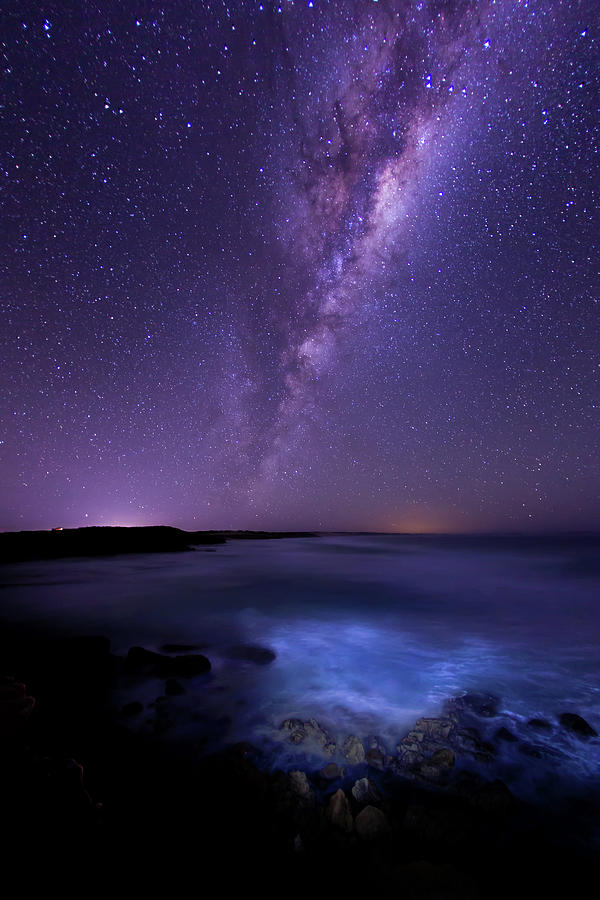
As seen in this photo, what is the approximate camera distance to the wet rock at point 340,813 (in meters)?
2.89

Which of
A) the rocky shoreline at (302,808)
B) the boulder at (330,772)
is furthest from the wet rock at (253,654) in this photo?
the boulder at (330,772)

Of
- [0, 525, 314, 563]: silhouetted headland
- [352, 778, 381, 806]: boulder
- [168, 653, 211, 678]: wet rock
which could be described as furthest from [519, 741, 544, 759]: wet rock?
[0, 525, 314, 563]: silhouetted headland

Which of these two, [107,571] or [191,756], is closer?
[191,756]

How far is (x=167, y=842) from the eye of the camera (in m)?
2.79

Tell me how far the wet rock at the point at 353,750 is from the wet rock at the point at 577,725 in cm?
285

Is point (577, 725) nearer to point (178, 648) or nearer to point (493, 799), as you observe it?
point (493, 799)

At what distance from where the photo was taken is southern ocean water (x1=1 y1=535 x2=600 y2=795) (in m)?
4.87

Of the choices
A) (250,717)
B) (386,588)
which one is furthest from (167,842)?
(386,588)

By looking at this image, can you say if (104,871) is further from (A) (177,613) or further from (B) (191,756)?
(A) (177,613)

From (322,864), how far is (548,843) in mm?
1805

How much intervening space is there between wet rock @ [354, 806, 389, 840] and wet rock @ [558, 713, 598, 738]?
328 cm

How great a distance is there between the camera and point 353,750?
3.89 metres

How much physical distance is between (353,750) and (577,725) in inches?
120

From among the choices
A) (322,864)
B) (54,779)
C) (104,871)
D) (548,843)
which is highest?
(54,779)
